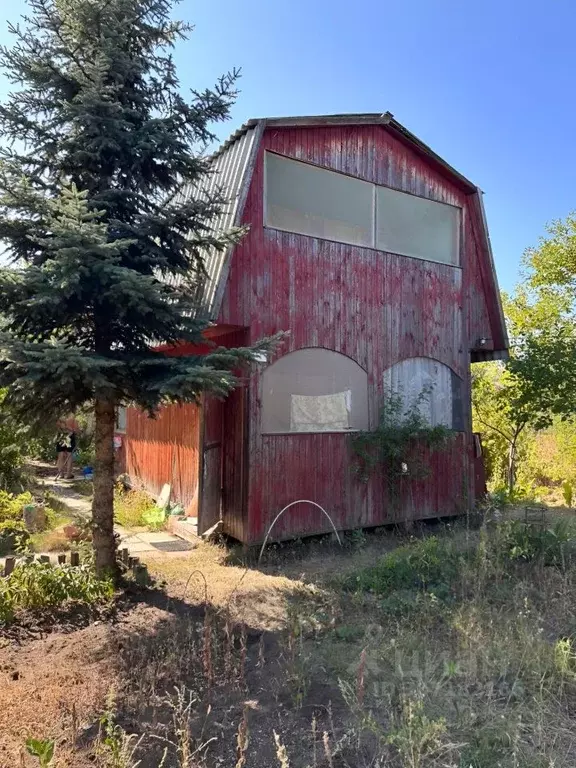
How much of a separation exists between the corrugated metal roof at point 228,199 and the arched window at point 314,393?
51.4 inches

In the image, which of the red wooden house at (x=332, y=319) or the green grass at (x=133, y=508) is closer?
the red wooden house at (x=332, y=319)

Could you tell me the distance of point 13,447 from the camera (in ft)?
23.5

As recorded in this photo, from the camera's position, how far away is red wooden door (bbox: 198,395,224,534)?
6742 millimetres

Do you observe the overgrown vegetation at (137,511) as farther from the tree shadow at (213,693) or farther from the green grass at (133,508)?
the tree shadow at (213,693)

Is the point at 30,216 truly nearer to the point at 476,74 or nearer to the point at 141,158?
the point at 141,158

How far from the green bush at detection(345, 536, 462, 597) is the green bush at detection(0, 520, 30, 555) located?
3.92 meters

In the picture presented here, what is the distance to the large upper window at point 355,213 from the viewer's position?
23.4 ft

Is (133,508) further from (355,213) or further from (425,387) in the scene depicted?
(355,213)

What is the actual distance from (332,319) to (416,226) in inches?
101

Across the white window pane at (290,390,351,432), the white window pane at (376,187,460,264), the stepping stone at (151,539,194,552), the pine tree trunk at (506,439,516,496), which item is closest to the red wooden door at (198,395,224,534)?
the stepping stone at (151,539,194,552)

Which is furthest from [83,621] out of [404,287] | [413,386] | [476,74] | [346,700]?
[476,74]

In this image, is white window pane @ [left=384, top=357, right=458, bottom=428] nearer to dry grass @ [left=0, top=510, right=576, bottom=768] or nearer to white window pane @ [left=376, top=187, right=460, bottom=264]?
white window pane @ [left=376, top=187, right=460, bottom=264]

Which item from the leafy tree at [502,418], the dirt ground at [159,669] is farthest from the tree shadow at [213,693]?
the leafy tree at [502,418]

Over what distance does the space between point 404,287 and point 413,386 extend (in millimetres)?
1645
